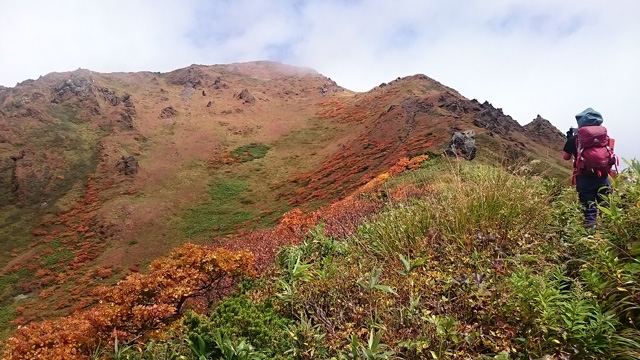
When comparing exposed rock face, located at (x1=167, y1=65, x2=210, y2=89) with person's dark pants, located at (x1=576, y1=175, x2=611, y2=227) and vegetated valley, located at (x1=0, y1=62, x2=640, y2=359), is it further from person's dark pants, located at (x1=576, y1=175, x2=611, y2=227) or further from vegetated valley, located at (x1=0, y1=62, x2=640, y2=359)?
person's dark pants, located at (x1=576, y1=175, x2=611, y2=227)

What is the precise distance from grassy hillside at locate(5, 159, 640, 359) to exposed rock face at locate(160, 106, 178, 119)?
58.2 m

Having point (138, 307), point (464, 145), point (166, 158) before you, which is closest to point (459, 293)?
point (138, 307)

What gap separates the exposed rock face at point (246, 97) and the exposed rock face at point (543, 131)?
43.7 metres

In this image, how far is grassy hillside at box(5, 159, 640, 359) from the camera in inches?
129

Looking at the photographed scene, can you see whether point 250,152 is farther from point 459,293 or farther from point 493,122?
point 459,293

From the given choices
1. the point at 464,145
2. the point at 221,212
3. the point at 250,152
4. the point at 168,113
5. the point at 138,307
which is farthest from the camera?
the point at 168,113

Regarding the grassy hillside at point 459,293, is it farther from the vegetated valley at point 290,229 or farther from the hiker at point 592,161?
the hiker at point 592,161

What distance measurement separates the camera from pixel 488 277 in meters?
4.07

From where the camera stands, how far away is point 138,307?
7.76 meters

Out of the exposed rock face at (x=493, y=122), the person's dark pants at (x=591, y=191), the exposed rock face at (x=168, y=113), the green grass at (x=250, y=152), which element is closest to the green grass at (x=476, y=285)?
the person's dark pants at (x=591, y=191)

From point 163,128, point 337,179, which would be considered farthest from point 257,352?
point 163,128

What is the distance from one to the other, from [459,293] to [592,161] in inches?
144

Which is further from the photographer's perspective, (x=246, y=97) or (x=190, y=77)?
(x=190, y=77)

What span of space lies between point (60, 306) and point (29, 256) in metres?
11.5
